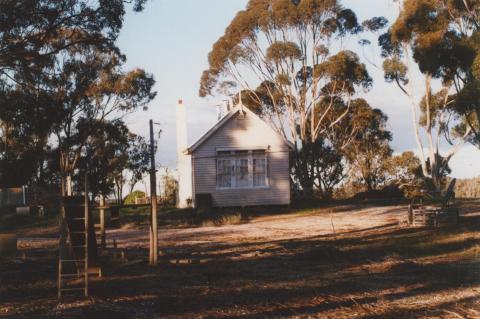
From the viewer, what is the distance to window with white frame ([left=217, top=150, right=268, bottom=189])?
3247 centimetres

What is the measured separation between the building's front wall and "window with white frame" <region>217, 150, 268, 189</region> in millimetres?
202

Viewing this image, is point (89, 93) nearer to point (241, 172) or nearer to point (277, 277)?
point (241, 172)

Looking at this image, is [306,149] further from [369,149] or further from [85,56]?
[85,56]

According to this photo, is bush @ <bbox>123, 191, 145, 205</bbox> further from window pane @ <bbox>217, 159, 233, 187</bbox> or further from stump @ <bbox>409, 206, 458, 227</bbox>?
stump @ <bbox>409, 206, 458, 227</bbox>

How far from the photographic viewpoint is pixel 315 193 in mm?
43719

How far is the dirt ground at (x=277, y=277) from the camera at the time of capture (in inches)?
381

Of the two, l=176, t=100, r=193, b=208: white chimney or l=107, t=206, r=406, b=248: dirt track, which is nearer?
l=107, t=206, r=406, b=248: dirt track

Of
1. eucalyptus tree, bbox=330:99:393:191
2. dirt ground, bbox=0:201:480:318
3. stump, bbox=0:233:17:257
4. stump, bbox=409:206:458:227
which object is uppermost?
eucalyptus tree, bbox=330:99:393:191

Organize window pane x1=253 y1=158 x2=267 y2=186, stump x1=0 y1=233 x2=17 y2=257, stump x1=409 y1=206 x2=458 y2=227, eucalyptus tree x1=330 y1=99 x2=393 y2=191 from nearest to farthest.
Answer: stump x1=0 y1=233 x2=17 y2=257 → stump x1=409 y1=206 x2=458 y2=227 → window pane x1=253 y1=158 x2=267 y2=186 → eucalyptus tree x1=330 y1=99 x2=393 y2=191

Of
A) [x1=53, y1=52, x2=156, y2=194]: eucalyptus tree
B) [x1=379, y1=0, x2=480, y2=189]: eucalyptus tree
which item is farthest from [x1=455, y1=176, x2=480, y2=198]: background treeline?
[x1=53, y1=52, x2=156, y2=194]: eucalyptus tree

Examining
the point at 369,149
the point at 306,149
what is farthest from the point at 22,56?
the point at 369,149

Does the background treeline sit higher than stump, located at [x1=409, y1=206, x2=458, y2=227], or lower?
higher

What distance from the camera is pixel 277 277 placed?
12.8 metres

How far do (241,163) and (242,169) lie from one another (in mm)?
303
